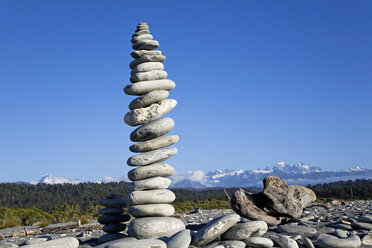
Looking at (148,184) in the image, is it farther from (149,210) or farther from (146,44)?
(146,44)

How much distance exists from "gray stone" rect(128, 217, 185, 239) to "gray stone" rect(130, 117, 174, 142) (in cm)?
251

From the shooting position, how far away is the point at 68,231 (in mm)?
18109

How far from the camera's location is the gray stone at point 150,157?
1155 centimetres

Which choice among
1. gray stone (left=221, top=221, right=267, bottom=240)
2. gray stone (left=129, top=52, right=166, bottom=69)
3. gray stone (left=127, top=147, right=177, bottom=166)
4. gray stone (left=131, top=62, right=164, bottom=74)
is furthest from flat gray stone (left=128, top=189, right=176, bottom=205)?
gray stone (left=129, top=52, right=166, bottom=69)

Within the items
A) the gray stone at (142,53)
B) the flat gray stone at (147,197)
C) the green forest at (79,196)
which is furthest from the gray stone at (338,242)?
the green forest at (79,196)

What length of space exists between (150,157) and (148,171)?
0.43 m

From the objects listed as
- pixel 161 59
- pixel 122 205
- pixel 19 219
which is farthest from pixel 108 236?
pixel 19 219

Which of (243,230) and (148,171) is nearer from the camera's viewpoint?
(243,230)

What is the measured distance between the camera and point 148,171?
11.5 metres

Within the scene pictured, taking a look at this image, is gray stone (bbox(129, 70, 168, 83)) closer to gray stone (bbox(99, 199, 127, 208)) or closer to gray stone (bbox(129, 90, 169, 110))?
gray stone (bbox(129, 90, 169, 110))

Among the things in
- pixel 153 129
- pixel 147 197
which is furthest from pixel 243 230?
pixel 153 129

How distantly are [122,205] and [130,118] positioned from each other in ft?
9.47

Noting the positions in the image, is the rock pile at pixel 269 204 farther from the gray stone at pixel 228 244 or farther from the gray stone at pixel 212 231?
the gray stone at pixel 212 231

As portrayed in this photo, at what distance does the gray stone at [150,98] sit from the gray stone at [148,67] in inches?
38.9
